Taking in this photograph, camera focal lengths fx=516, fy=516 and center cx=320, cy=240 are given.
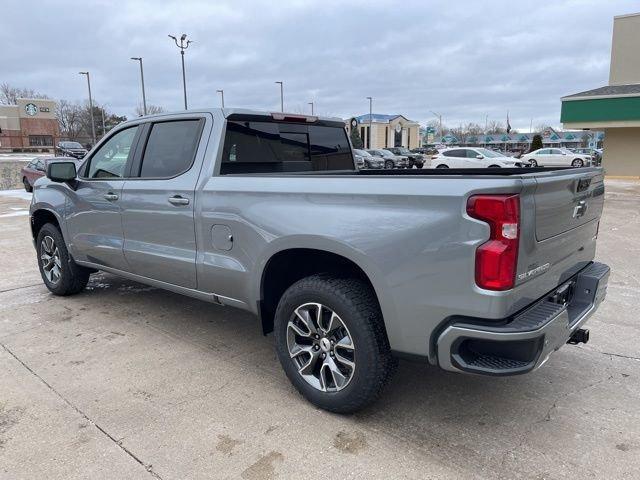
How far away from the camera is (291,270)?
357 cm

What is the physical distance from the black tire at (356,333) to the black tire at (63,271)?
3316 mm

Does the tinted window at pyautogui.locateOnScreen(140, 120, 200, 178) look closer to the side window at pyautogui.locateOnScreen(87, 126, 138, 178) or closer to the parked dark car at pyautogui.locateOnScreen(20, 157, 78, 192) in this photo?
the side window at pyautogui.locateOnScreen(87, 126, 138, 178)

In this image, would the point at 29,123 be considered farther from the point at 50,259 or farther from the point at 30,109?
the point at 50,259

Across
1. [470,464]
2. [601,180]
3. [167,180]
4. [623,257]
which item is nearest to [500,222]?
[470,464]

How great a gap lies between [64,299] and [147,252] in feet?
6.53

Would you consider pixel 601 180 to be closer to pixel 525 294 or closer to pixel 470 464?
pixel 525 294

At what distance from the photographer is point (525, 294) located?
102 inches

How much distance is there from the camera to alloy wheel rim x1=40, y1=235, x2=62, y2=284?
18.5 ft

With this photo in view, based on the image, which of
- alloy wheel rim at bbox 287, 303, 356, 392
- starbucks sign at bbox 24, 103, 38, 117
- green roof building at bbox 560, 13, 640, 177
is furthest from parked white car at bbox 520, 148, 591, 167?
starbucks sign at bbox 24, 103, 38, 117

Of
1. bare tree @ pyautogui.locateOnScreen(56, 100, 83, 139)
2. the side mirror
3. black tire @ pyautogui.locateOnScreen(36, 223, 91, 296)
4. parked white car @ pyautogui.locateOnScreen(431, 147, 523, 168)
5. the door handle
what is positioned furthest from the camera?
bare tree @ pyautogui.locateOnScreen(56, 100, 83, 139)

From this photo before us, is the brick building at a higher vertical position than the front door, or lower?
higher

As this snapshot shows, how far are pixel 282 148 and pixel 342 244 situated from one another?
5.45 ft

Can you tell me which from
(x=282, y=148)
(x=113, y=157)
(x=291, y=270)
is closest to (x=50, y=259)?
(x=113, y=157)

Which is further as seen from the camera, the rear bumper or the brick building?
the brick building
